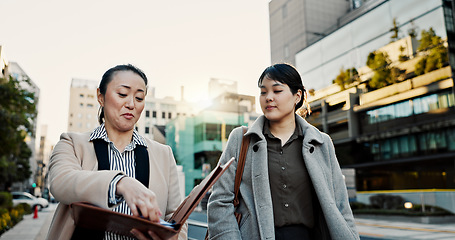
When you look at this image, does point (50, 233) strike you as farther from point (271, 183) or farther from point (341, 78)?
point (341, 78)

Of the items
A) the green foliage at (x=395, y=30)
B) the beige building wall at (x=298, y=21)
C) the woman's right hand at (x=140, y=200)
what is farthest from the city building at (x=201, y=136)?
the woman's right hand at (x=140, y=200)

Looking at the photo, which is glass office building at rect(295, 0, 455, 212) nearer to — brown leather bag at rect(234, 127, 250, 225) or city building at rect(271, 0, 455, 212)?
city building at rect(271, 0, 455, 212)

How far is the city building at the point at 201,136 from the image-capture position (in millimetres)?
41188

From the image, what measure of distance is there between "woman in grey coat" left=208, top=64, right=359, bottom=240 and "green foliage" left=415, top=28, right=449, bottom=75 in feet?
77.5

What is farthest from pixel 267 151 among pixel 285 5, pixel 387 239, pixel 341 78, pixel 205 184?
pixel 285 5

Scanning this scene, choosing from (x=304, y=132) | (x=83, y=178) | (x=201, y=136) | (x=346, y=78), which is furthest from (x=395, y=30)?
(x=83, y=178)

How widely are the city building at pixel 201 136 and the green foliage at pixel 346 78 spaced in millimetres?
12732

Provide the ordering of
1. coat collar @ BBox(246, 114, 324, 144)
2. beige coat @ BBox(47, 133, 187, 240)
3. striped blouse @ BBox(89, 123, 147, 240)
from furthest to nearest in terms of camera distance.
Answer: coat collar @ BBox(246, 114, 324, 144)
striped blouse @ BBox(89, 123, 147, 240)
beige coat @ BBox(47, 133, 187, 240)

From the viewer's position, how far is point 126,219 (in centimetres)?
122

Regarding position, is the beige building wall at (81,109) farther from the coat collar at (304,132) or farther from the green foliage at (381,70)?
the coat collar at (304,132)

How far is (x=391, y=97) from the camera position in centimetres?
2583

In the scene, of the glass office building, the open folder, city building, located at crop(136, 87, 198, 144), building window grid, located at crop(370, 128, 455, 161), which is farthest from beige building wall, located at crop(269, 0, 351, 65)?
city building, located at crop(136, 87, 198, 144)

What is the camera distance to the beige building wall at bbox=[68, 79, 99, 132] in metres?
94.0

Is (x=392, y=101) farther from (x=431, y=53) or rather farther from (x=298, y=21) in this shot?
(x=298, y=21)
